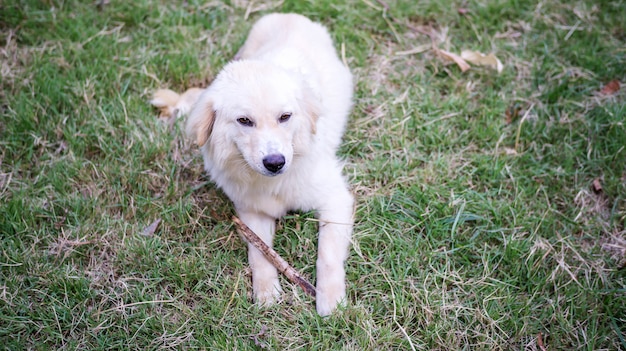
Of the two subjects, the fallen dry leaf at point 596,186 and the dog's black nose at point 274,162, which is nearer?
the dog's black nose at point 274,162

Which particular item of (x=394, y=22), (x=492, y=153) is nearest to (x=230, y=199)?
(x=492, y=153)

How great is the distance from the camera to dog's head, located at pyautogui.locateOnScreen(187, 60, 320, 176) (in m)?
2.59

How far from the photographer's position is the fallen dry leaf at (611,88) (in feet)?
12.1

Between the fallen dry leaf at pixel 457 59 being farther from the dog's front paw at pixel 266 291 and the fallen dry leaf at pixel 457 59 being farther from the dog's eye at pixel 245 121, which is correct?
the dog's front paw at pixel 266 291

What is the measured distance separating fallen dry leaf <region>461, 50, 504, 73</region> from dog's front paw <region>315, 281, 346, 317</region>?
6.98 ft

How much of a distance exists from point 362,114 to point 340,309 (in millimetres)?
1575

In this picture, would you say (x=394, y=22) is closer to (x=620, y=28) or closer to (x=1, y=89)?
(x=620, y=28)

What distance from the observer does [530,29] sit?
417 cm

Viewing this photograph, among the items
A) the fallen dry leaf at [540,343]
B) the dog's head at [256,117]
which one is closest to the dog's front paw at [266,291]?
the dog's head at [256,117]

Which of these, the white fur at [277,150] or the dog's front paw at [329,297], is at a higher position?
the white fur at [277,150]

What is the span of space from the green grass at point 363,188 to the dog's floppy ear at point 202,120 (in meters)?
0.54

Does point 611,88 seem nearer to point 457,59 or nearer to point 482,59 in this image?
point 482,59

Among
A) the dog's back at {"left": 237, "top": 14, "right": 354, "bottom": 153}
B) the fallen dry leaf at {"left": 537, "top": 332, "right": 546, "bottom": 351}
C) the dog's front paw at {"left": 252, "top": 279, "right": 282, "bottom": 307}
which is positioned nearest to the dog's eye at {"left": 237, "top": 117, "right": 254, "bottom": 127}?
the dog's back at {"left": 237, "top": 14, "right": 354, "bottom": 153}

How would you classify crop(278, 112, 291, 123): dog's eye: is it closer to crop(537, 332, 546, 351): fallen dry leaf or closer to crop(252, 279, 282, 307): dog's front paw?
crop(252, 279, 282, 307): dog's front paw
